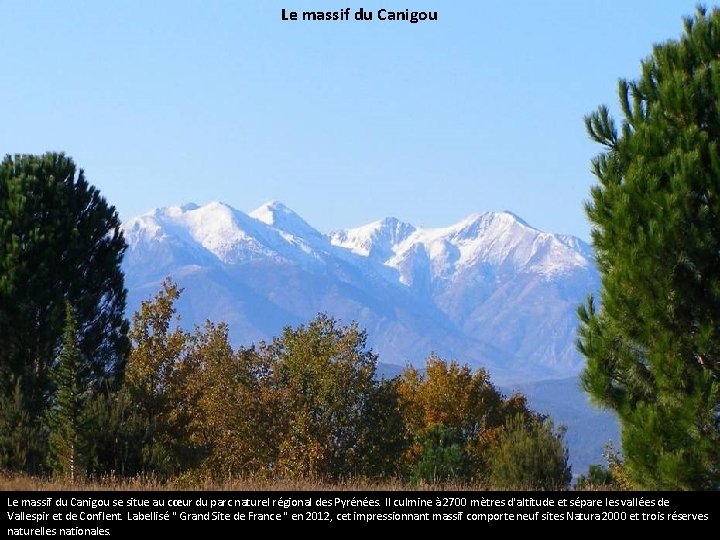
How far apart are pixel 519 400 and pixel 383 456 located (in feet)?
132

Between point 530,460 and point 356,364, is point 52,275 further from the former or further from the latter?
point 356,364

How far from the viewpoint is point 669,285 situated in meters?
17.8

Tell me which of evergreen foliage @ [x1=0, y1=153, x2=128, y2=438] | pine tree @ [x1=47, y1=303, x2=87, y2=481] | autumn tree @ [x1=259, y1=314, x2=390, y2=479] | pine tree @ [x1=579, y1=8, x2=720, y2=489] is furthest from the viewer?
autumn tree @ [x1=259, y1=314, x2=390, y2=479]

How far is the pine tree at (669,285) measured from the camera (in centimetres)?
1764

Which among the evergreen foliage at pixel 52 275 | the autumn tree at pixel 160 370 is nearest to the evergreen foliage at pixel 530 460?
the autumn tree at pixel 160 370

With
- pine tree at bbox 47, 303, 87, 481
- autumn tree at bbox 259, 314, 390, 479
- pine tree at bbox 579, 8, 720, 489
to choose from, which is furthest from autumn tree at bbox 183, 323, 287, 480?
pine tree at bbox 579, 8, 720, 489

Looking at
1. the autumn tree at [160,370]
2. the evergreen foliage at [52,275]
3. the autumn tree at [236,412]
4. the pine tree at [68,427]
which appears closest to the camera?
the pine tree at [68,427]

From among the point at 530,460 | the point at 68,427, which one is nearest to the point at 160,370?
the point at 530,460

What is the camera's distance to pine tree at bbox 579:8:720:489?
57.9ft

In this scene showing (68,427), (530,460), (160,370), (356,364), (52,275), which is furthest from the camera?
(356,364)

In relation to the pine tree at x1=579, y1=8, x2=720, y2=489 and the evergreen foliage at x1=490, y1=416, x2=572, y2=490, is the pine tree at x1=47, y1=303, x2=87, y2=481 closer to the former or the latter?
the pine tree at x1=579, y1=8, x2=720, y2=489

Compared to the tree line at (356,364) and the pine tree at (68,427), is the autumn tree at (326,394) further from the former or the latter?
the pine tree at (68,427)

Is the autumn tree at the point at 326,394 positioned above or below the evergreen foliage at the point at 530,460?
above

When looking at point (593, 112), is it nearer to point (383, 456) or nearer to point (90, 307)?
point (90, 307)
